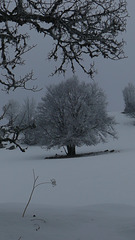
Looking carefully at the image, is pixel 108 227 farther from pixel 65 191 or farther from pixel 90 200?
pixel 65 191

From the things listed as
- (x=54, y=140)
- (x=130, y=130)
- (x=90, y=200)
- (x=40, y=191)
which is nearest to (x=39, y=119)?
(x=54, y=140)

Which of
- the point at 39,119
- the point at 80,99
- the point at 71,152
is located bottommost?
the point at 71,152

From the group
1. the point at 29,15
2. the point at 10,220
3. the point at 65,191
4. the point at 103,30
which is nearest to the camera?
the point at 10,220

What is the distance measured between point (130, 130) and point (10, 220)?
1623 inches

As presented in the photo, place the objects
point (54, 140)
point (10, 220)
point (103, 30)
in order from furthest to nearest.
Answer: point (54, 140)
point (103, 30)
point (10, 220)

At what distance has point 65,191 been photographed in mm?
6961

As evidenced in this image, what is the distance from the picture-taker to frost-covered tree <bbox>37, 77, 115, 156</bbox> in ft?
75.0

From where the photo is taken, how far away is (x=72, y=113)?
23328 mm

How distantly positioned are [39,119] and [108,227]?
67.8ft

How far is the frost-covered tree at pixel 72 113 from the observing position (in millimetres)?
22875

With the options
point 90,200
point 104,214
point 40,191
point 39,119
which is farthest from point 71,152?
point 104,214

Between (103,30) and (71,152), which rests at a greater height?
(103,30)

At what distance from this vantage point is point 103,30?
154 inches

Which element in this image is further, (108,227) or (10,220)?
(10,220)
